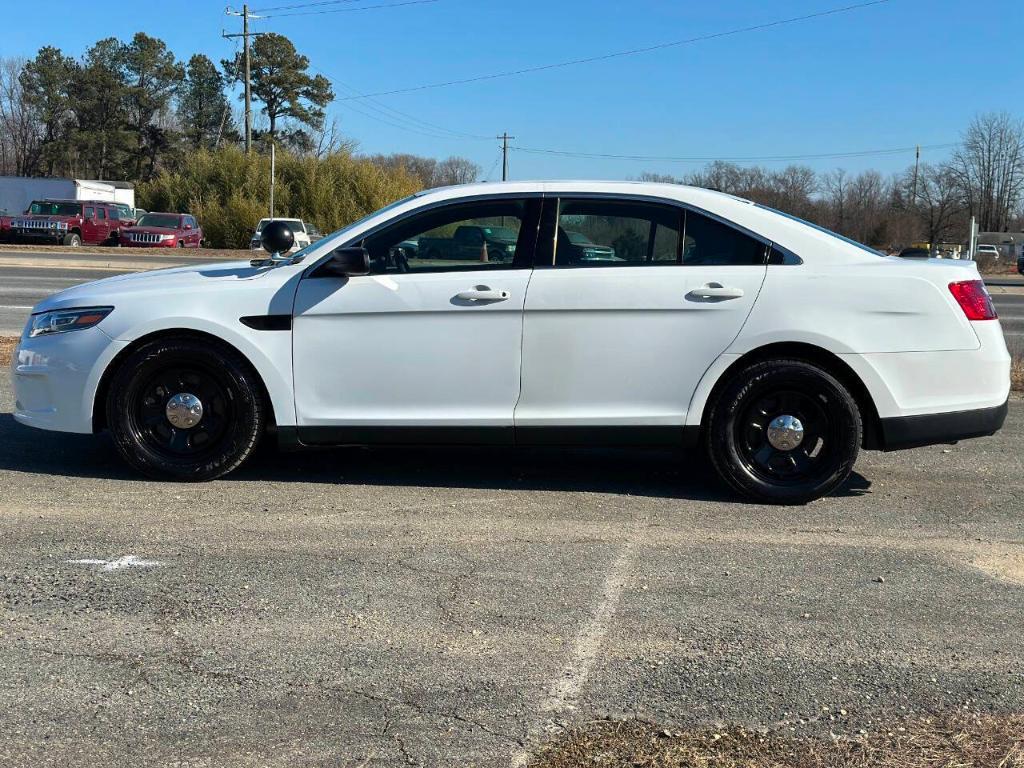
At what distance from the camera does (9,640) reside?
358 cm

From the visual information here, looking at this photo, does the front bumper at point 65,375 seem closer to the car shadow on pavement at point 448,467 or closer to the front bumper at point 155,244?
the car shadow on pavement at point 448,467

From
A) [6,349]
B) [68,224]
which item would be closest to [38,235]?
[68,224]

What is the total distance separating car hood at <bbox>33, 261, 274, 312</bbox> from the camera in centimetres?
557

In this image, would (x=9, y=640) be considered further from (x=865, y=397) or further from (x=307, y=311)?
(x=865, y=397)

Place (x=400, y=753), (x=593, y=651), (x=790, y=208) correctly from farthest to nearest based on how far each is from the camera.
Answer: (x=790, y=208)
(x=593, y=651)
(x=400, y=753)

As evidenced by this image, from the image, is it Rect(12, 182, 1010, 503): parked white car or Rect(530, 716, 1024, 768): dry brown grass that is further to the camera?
Rect(12, 182, 1010, 503): parked white car

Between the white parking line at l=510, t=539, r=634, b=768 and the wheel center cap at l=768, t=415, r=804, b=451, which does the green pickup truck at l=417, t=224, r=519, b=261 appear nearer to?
the wheel center cap at l=768, t=415, r=804, b=451

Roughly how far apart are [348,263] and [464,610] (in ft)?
7.12

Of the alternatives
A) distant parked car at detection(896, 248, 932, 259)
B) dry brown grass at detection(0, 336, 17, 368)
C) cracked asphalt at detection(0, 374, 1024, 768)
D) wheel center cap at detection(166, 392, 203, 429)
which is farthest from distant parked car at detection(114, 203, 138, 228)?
distant parked car at detection(896, 248, 932, 259)

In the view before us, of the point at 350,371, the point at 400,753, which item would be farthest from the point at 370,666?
the point at 350,371

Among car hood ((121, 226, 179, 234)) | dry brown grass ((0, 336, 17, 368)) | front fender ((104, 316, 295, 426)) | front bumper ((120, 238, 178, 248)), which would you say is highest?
car hood ((121, 226, 179, 234))

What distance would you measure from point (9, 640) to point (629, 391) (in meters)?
3.09

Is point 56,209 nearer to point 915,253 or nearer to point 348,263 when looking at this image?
point 348,263

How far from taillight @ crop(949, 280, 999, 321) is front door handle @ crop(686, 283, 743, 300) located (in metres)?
1.12
